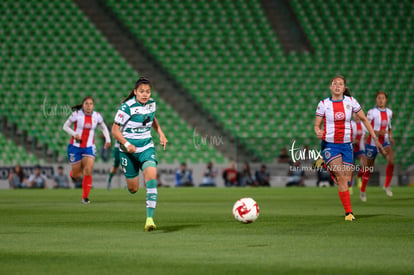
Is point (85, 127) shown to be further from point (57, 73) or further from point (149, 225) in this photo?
point (57, 73)

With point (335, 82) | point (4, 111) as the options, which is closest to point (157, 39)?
point (4, 111)

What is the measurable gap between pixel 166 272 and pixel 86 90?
2448 centimetres

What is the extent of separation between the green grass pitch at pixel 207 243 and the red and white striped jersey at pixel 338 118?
129 cm

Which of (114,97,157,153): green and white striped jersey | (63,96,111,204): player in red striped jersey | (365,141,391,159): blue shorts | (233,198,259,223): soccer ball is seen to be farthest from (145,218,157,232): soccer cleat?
(365,141,391,159): blue shorts

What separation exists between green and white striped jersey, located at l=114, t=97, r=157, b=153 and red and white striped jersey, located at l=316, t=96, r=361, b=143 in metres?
2.95

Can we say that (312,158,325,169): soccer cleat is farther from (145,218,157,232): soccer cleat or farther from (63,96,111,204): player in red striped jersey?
(145,218,157,232): soccer cleat

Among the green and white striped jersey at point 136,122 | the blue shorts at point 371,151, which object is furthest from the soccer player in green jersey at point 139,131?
the blue shorts at point 371,151

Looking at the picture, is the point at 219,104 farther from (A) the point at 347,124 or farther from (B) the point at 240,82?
(A) the point at 347,124

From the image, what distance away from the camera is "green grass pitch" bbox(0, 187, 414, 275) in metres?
→ 5.90

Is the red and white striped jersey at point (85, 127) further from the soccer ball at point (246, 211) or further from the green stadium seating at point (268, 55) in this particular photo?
the green stadium seating at point (268, 55)

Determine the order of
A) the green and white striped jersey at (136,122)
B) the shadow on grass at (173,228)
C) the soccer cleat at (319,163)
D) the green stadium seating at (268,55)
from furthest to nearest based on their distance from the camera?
1. the green stadium seating at (268,55)
2. the soccer cleat at (319,163)
3. the green and white striped jersey at (136,122)
4. the shadow on grass at (173,228)

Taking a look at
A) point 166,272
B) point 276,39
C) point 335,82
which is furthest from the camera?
point 276,39

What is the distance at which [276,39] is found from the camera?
1208 inches

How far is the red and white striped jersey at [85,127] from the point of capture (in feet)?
53.2
